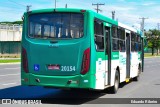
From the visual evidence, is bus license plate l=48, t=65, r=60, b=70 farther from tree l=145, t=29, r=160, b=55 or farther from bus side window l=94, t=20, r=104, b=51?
tree l=145, t=29, r=160, b=55

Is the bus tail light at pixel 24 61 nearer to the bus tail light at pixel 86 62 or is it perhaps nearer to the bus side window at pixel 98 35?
the bus tail light at pixel 86 62

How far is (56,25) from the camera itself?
12094 mm

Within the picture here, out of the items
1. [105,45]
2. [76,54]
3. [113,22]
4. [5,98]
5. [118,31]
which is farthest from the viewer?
[118,31]

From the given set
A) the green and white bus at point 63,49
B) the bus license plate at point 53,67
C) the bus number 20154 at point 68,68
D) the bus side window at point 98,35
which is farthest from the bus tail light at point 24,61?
the bus side window at point 98,35

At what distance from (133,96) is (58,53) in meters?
3.68

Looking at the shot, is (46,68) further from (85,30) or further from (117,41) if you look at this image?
(117,41)

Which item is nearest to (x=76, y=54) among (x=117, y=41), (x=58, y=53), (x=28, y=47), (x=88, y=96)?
(x=58, y=53)

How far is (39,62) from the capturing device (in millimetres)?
12109

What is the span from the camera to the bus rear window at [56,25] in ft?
39.1

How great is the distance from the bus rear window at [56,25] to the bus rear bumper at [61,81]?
4.10 ft

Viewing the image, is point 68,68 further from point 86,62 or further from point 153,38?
point 153,38

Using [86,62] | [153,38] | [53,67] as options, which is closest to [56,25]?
[53,67]

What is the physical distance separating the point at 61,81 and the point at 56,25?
174 cm

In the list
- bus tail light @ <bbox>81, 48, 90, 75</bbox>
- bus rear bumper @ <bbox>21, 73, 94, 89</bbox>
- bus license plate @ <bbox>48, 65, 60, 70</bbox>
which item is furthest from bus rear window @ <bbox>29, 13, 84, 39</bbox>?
bus rear bumper @ <bbox>21, 73, 94, 89</bbox>
